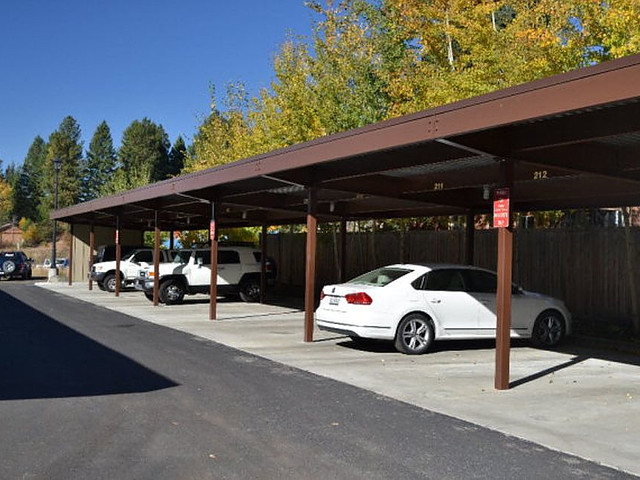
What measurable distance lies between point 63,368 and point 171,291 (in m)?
12.8

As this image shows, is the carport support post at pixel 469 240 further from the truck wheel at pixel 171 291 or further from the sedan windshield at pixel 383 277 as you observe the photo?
the truck wheel at pixel 171 291

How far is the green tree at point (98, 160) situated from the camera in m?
105

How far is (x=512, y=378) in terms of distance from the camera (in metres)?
10.3

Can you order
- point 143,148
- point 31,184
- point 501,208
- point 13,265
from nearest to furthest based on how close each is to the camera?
point 501,208 → point 13,265 → point 143,148 → point 31,184

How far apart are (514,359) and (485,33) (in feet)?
26.4

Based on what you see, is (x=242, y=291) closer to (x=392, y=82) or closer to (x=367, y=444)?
(x=392, y=82)

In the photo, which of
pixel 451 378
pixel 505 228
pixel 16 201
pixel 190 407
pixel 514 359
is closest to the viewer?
pixel 190 407

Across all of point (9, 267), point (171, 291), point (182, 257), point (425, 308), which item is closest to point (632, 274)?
point (425, 308)

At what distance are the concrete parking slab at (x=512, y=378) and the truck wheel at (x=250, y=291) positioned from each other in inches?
294

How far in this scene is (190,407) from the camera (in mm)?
7984

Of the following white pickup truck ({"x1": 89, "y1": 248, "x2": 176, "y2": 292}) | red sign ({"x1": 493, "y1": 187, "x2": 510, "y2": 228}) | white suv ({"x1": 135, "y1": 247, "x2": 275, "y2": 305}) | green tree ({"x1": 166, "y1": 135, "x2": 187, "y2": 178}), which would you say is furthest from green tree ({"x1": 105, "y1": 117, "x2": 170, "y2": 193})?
red sign ({"x1": 493, "y1": 187, "x2": 510, "y2": 228})

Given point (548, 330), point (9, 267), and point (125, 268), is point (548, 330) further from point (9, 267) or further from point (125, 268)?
point (9, 267)

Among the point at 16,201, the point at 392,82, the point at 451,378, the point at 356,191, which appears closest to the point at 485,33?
the point at 392,82

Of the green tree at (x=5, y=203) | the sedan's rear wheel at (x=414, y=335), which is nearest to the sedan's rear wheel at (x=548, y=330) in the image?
the sedan's rear wheel at (x=414, y=335)
